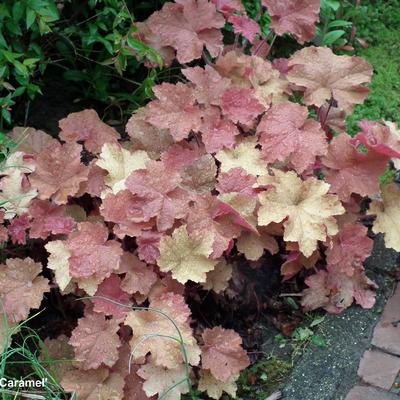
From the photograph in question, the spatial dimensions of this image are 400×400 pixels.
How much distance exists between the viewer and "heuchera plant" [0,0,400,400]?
6.23ft

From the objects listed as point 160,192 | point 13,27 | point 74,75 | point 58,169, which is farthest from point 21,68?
point 160,192

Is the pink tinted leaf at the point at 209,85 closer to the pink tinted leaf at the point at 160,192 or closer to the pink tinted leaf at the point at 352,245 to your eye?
the pink tinted leaf at the point at 160,192

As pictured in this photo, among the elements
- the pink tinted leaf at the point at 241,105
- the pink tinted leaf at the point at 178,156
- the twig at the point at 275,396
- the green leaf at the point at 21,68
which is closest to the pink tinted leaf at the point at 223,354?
the twig at the point at 275,396

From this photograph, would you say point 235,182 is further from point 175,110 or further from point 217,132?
point 175,110

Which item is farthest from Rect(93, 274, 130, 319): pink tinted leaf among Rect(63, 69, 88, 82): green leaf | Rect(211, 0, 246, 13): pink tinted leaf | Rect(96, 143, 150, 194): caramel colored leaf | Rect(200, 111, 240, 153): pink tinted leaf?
Rect(211, 0, 246, 13): pink tinted leaf

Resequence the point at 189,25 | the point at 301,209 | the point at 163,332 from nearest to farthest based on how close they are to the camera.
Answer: the point at 163,332 < the point at 301,209 < the point at 189,25

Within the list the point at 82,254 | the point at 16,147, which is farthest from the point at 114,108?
the point at 82,254

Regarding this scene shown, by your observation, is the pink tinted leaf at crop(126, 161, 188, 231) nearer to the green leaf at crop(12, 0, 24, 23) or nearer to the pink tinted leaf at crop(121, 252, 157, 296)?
the pink tinted leaf at crop(121, 252, 157, 296)

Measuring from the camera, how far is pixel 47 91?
2814mm

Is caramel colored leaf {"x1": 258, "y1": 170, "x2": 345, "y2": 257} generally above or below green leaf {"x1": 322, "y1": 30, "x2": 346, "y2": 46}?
above

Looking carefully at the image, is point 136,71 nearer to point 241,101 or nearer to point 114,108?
point 114,108

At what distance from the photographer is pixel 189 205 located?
2119 mm

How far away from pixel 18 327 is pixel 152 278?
416 millimetres

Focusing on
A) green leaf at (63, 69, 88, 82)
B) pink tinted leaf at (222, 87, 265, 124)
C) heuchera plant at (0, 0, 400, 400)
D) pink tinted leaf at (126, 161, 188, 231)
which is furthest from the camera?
green leaf at (63, 69, 88, 82)
